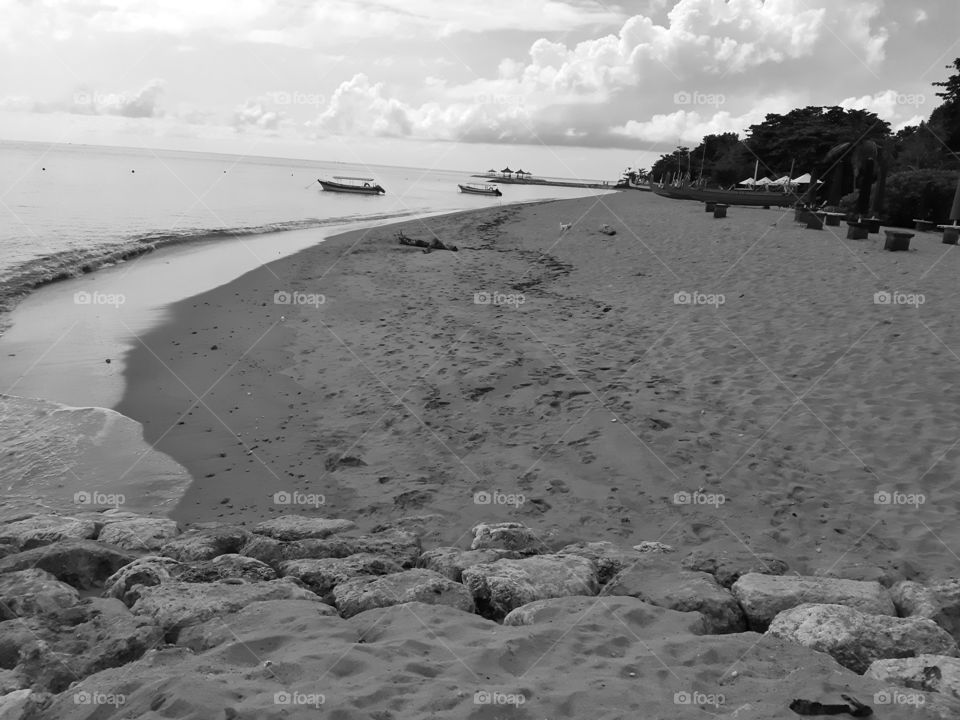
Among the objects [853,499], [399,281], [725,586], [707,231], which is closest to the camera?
[725,586]

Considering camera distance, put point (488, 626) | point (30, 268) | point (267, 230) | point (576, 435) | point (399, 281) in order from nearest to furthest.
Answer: point (488, 626), point (576, 435), point (399, 281), point (30, 268), point (267, 230)

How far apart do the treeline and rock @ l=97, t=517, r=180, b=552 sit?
22522 mm

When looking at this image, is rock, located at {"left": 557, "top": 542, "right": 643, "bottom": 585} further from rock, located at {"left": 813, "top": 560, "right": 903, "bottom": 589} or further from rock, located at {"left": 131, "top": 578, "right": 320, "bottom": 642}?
rock, located at {"left": 131, "top": 578, "right": 320, "bottom": 642}

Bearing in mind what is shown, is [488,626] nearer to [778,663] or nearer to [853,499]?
[778,663]

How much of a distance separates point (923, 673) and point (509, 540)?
2.60 meters

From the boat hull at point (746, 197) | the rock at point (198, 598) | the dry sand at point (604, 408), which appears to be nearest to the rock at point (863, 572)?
the dry sand at point (604, 408)

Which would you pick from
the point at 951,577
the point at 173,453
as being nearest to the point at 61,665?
the point at 173,453

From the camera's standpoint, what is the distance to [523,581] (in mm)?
4320

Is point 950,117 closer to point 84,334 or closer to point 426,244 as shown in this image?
point 426,244

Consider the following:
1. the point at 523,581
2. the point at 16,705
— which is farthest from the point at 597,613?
the point at 16,705

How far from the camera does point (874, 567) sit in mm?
4672

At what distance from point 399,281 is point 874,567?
1223 cm

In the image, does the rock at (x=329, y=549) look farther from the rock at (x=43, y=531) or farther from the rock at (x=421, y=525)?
the rock at (x=43, y=531)

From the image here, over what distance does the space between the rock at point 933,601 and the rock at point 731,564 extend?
0.68 meters
